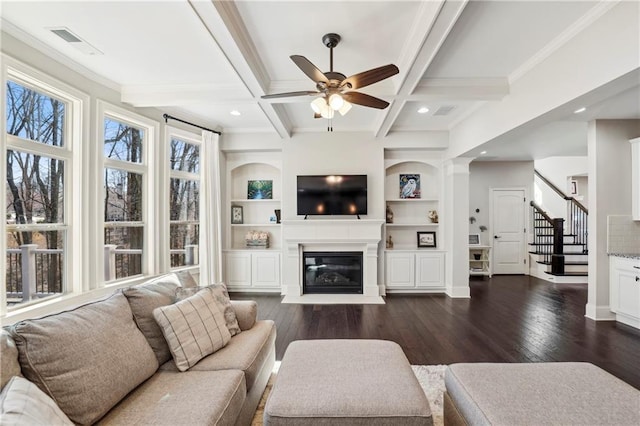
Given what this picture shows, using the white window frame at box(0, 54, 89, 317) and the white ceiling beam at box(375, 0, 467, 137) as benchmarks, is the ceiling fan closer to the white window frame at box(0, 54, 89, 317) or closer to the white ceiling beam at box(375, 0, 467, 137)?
the white ceiling beam at box(375, 0, 467, 137)

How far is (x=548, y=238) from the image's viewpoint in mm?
6832

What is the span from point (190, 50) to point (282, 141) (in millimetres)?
2480

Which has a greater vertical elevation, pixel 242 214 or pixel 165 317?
pixel 242 214

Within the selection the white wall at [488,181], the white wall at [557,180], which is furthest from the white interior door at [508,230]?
the white wall at [557,180]

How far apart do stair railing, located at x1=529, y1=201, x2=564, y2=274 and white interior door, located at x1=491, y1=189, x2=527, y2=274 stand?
0.29 meters

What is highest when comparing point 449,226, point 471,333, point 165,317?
point 449,226

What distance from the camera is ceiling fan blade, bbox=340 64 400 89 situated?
2172 mm

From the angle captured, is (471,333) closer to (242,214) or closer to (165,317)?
(165,317)

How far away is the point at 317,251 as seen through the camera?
5.05 metres

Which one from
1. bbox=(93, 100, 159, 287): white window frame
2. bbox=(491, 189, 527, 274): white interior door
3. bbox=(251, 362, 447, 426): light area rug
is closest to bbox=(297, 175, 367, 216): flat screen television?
bbox=(93, 100, 159, 287): white window frame

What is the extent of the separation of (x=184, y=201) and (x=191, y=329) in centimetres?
311

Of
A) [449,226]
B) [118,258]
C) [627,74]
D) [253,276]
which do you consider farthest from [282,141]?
[627,74]

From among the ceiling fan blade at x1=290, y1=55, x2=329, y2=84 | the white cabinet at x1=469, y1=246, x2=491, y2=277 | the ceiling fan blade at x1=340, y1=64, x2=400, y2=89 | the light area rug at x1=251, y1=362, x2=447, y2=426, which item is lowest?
the light area rug at x1=251, y1=362, x2=447, y2=426

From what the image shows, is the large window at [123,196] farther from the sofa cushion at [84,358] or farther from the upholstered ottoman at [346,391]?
the upholstered ottoman at [346,391]
